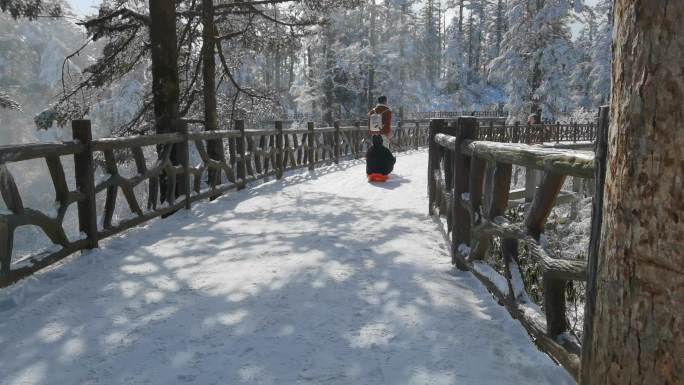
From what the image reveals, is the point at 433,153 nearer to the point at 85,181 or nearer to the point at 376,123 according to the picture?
the point at 376,123

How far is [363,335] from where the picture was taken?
310 centimetres

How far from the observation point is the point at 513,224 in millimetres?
3154

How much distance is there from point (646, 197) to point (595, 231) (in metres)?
0.61

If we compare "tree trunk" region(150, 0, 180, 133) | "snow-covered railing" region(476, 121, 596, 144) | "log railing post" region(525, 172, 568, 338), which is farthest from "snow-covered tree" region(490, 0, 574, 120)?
"log railing post" region(525, 172, 568, 338)

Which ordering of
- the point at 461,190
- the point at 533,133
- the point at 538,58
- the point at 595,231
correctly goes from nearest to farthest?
the point at 595,231
the point at 461,190
the point at 533,133
the point at 538,58

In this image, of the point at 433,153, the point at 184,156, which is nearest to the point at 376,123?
the point at 433,153

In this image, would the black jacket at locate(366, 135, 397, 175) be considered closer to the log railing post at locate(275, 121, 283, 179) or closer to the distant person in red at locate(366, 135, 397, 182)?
the distant person in red at locate(366, 135, 397, 182)

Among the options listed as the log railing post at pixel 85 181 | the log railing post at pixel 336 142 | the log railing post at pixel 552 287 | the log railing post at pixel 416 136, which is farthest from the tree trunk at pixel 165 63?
the log railing post at pixel 416 136

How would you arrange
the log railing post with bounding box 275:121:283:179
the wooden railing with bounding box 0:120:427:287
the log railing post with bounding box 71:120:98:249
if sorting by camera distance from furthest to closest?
the log railing post with bounding box 275:121:283:179
the log railing post with bounding box 71:120:98:249
the wooden railing with bounding box 0:120:427:287

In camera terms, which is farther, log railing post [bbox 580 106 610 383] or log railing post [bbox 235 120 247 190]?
log railing post [bbox 235 120 247 190]

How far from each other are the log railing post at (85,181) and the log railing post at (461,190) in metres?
3.59

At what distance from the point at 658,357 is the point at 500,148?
2.07 m

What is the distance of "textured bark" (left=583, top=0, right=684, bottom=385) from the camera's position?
142cm

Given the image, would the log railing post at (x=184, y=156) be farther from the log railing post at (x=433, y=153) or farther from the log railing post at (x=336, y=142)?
the log railing post at (x=336, y=142)
